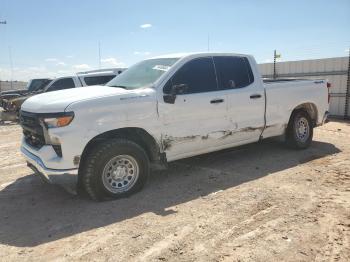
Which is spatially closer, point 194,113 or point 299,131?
point 194,113

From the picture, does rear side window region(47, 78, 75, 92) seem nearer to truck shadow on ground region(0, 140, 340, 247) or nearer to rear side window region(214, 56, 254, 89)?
truck shadow on ground region(0, 140, 340, 247)

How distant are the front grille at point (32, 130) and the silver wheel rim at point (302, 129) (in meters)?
4.99

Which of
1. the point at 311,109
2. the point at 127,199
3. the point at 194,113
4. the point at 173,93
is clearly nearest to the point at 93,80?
the point at 311,109

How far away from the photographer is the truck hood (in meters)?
4.56

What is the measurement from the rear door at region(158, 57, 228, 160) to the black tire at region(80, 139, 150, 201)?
20.3 inches

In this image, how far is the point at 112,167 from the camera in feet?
16.2

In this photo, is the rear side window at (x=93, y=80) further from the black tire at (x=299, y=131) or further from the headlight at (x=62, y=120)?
the headlight at (x=62, y=120)

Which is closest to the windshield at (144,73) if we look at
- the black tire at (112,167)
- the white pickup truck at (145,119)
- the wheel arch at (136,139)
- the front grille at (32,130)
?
the white pickup truck at (145,119)

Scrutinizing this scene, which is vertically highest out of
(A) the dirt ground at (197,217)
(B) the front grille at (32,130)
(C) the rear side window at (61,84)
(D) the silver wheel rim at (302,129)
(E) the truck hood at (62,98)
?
(C) the rear side window at (61,84)

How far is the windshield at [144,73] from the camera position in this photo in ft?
18.2

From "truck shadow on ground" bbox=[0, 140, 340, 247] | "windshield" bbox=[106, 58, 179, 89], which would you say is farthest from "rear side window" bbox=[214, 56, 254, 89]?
"truck shadow on ground" bbox=[0, 140, 340, 247]

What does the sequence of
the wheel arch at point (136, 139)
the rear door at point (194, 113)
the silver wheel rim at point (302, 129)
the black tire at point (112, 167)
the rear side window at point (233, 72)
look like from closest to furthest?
the black tire at point (112, 167)
the wheel arch at point (136, 139)
the rear door at point (194, 113)
the rear side window at point (233, 72)
the silver wheel rim at point (302, 129)

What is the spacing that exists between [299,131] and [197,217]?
13.4ft

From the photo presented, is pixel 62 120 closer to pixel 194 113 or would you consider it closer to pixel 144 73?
pixel 144 73
